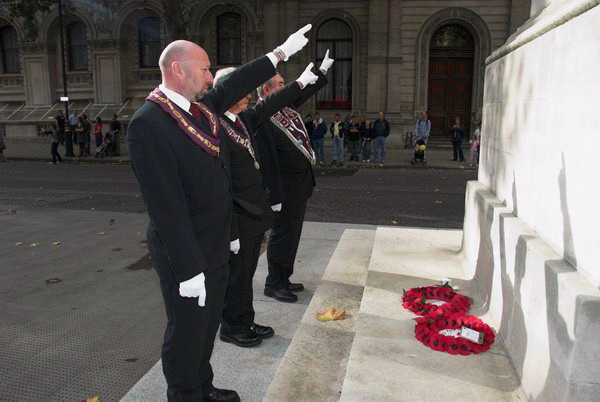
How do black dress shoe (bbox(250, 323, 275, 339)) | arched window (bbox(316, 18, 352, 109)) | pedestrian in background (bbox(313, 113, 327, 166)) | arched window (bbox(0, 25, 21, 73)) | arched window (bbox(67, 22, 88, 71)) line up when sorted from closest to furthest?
black dress shoe (bbox(250, 323, 275, 339)) → pedestrian in background (bbox(313, 113, 327, 166)) → arched window (bbox(316, 18, 352, 109)) → arched window (bbox(67, 22, 88, 71)) → arched window (bbox(0, 25, 21, 73))

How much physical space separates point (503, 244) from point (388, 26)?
21.1 meters

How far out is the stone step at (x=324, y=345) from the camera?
3.05m

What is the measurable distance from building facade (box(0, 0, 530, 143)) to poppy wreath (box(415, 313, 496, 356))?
20.6 m

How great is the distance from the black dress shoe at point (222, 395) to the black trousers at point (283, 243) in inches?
71.3

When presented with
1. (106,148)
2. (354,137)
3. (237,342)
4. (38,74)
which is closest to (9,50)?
(38,74)

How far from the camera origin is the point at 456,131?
63.0 ft

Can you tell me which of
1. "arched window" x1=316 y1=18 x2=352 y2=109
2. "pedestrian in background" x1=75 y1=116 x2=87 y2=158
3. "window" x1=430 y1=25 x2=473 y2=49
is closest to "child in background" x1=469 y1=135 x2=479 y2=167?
"window" x1=430 y1=25 x2=473 y2=49

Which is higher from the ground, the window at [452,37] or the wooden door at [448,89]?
the window at [452,37]

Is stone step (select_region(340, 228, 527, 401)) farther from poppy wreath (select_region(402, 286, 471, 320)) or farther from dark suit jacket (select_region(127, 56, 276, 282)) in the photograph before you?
dark suit jacket (select_region(127, 56, 276, 282))

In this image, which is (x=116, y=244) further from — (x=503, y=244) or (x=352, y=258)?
(x=503, y=244)

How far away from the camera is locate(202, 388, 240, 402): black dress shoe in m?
Answer: 3.07

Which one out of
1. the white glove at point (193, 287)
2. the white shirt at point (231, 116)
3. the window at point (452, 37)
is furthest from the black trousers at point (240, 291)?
the window at point (452, 37)

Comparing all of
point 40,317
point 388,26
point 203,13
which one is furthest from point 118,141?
point 40,317

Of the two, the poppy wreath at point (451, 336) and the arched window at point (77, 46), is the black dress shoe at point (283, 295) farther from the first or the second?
the arched window at point (77, 46)
